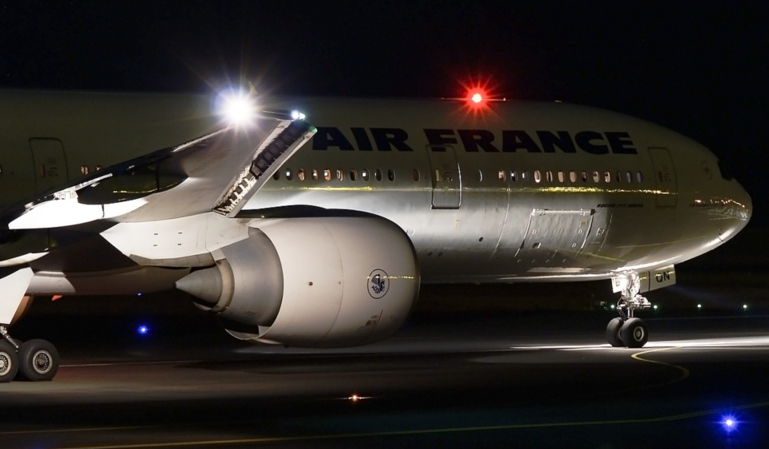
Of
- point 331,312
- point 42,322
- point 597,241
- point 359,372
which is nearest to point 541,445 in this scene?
point 331,312

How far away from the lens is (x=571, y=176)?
2098 centimetres

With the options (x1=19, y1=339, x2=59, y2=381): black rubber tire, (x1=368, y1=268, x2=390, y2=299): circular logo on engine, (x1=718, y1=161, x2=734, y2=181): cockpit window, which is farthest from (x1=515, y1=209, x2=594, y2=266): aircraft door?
(x1=19, y1=339, x2=59, y2=381): black rubber tire

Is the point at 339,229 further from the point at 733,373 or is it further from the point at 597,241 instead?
the point at 597,241

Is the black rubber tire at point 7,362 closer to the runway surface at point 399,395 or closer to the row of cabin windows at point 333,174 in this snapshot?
the runway surface at point 399,395

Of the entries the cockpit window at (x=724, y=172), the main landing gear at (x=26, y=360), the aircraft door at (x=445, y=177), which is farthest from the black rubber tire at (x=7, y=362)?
the cockpit window at (x=724, y=172)

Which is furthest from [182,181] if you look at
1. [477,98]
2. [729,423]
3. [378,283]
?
[477,98]

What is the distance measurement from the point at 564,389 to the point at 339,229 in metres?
3.17

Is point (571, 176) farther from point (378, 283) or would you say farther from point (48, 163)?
point (48, 163)

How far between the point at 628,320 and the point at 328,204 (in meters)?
5.83

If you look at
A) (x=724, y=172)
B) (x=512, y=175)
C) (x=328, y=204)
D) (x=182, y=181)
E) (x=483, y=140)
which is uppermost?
(x=724, y=172)

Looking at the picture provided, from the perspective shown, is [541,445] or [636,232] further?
[636,232]

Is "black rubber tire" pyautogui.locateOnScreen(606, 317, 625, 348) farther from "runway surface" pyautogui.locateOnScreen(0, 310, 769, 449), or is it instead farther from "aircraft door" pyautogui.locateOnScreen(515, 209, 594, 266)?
"aircraft door" pyautogui.locateOnScreen(515, 209, 594, 266)

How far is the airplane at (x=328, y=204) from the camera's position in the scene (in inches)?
558

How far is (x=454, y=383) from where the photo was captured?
15.8 metres
